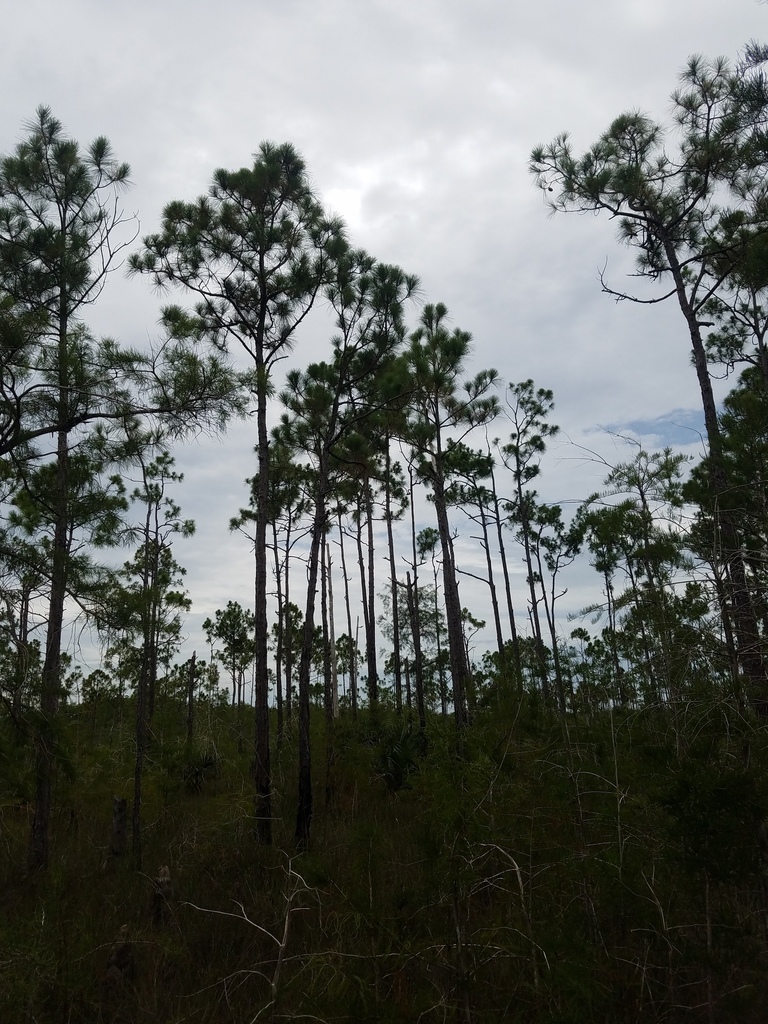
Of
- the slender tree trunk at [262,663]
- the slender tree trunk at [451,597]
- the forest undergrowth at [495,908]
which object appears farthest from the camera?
the slender tree trunk at [451,597]

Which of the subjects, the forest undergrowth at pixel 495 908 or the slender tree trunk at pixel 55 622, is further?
the slender tree trunk at pixel 55 622

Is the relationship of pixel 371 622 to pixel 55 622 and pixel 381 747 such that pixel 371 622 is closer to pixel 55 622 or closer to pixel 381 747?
pixel 381 747

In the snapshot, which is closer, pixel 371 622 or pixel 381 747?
pixel 381 747

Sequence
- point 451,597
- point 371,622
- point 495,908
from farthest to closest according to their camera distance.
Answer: point 371,622, point 451,597, point 495,908

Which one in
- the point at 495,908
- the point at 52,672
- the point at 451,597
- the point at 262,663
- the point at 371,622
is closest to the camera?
the point at 495,908

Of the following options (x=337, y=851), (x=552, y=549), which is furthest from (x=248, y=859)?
(x=552, y=549)

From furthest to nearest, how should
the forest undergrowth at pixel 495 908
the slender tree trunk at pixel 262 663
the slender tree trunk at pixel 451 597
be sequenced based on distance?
the slender tree trunk at pixel 451 597, the slender tree trunk at pixel 262 663, the forest undergrowth at pixel 495 908

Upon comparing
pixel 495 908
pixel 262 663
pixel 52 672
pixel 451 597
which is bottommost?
pixel 495 908

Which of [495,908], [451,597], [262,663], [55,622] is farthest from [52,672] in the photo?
[451,597]

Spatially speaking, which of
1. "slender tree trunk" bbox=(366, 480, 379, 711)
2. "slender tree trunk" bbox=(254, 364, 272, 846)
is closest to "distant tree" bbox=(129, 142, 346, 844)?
"slender tree trunk" bbox=(254, 364, 272, 846)

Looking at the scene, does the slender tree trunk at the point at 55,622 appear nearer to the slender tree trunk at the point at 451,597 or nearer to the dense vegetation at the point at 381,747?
the dense vegetation at the point at 381,747

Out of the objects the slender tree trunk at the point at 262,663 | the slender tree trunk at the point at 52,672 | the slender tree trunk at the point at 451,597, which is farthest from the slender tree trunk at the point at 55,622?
the slender tree trunk at the point at 451,597

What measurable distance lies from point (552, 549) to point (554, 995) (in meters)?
23.6

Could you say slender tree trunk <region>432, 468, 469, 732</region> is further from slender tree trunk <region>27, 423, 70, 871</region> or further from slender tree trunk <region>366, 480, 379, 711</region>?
slender tree trunk <region>27, 423, 70, 871</region>
